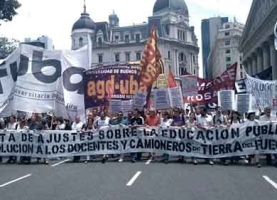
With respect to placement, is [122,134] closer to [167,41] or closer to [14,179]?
[14,179]

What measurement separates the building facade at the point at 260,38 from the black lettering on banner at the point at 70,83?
38656 millimetres

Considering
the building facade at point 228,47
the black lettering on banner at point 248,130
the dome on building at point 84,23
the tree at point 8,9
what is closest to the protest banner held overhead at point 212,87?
the black lettering on banner at point 248,130

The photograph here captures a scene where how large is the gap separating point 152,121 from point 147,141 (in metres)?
0.74

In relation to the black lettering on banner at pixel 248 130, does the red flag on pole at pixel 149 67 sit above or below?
above

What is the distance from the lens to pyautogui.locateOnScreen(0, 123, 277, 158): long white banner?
15898 mm

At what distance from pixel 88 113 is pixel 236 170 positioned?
6.97 metres

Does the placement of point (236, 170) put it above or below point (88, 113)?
below

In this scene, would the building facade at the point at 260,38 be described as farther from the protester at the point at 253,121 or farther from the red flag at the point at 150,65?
the protester at the point at 253,121

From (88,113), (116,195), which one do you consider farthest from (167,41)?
(116,195)

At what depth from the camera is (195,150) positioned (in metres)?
16.5

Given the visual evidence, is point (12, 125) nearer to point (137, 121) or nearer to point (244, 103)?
point (137, 121)

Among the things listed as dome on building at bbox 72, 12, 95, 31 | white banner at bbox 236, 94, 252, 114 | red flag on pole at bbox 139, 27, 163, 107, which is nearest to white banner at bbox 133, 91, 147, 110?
red flag on pole at bbox 139, 27, 163, 107

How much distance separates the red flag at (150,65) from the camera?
61.6ft

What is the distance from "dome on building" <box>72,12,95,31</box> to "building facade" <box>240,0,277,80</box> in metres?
50.8
